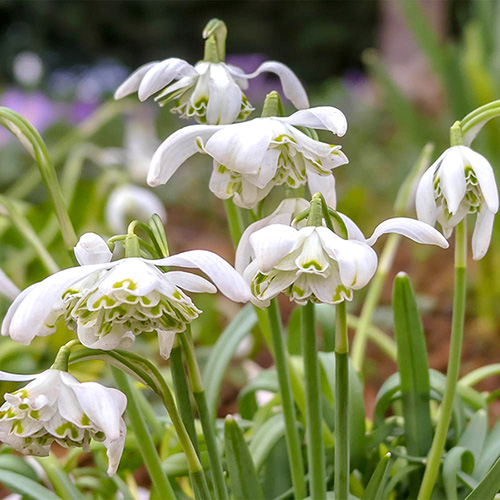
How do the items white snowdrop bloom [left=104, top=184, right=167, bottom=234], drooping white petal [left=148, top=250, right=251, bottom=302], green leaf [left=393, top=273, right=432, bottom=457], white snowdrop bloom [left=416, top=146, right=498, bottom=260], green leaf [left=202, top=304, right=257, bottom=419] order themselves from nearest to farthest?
drooping white petal [left=148, top=250, right=251, bottom=302] < white snowdrop bloom [left=416, top=146, right=498, bottom=260] < green leaf [left=393, top=273, right=432, bottom=457] < green leaf [left=202, top=304, right=257, bottom=419] < white snowdrop bloom [left=104, top=184, right=167, bottom=234]

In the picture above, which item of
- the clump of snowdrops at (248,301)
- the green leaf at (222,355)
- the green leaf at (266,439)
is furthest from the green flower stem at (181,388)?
the green leaf at (222,355)

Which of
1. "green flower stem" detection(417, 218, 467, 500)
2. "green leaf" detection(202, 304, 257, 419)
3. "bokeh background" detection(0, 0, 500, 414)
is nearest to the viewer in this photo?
"green flower stem" detection(417, 218, 467, 500)

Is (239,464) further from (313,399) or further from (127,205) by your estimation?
(127,205)

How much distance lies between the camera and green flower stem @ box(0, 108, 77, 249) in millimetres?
734

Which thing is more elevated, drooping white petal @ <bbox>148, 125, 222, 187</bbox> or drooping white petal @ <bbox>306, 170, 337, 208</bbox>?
drooping white petal @ <bbox>148, 125, 222, 187</bbox>

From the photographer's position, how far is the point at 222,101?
0.72 metres

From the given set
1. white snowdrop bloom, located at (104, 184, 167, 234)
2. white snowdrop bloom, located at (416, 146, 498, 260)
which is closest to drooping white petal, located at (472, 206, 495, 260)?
white snowdrop bloom, located at (416, 146, 498, 260)

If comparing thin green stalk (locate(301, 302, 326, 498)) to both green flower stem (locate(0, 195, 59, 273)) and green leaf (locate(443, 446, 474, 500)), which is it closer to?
green leaf (locate(443, 446, 474, 500))

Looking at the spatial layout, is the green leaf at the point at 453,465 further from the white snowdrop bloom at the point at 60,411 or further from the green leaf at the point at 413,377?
the white snowdrop bloom at the point at 60,411

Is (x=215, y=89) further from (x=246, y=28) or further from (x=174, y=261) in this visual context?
(x=246, y=28)

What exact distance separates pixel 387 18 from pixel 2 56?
3901 millimetres

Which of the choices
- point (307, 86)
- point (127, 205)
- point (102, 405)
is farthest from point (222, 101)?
point (307, 86)

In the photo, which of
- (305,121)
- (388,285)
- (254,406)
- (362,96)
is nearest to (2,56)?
(362,96)

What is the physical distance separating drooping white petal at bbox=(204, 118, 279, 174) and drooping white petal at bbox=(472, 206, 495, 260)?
220 mm
